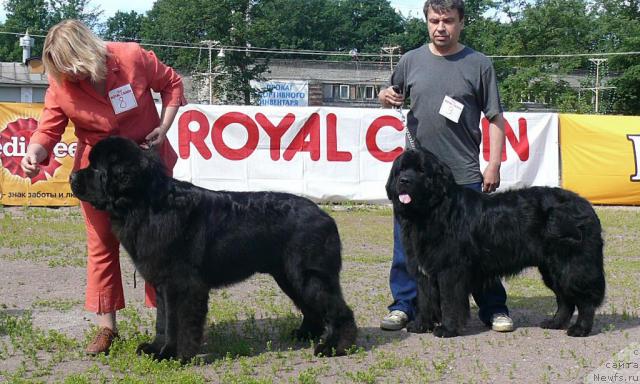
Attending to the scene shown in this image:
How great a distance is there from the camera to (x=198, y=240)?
4.72 meters

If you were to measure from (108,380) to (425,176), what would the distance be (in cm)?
247

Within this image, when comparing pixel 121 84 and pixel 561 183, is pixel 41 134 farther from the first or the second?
pixel 561 183

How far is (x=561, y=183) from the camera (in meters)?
16.2

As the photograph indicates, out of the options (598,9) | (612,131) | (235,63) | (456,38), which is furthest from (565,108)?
(456,38)

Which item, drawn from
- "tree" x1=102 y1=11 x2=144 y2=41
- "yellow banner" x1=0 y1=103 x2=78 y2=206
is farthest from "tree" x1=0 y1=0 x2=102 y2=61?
"yellow banner" x1=0 y1=103 x2=78 y2=206

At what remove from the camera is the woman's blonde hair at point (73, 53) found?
464 cm

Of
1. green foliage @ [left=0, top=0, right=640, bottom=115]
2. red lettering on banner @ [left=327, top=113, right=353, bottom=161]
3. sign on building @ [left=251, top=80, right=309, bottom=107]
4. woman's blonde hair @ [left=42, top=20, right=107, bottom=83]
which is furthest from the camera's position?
sign on building @ [left=251, top=80, right=309, bottom=107]

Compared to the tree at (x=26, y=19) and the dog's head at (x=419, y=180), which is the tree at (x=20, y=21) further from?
the dog's head at (x=419, y=180)

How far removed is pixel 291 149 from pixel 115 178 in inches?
427

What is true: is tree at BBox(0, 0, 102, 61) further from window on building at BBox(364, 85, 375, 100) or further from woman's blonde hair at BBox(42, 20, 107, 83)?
woman's blonde hair at BBox(42, 20, 107, 83)

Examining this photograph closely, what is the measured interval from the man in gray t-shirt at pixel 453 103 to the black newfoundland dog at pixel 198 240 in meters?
1.08

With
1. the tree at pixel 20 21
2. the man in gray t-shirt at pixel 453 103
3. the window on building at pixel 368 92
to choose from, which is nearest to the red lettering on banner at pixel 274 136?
the man in gray t-shirt at pixel 453 103

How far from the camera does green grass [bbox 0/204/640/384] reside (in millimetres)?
4566

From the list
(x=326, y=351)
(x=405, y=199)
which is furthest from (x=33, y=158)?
(x=405, y=199)
